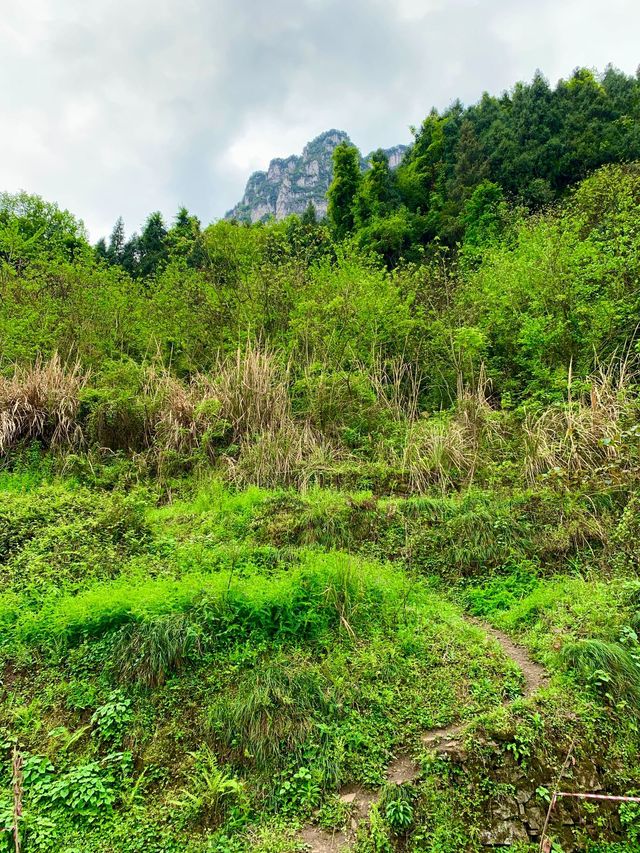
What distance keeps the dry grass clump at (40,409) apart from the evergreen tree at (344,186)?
962 inches

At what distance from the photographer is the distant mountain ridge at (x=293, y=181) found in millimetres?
127750

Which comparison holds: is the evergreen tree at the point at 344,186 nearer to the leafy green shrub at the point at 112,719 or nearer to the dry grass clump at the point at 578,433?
the dry grass clump at the point at 578,433

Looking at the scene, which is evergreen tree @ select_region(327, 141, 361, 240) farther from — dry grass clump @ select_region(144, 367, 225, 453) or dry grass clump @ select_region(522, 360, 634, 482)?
dry grass clump @ select_region(522, 360, 634, 482)

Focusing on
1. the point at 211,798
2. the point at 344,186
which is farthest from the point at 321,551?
the point at 344,186

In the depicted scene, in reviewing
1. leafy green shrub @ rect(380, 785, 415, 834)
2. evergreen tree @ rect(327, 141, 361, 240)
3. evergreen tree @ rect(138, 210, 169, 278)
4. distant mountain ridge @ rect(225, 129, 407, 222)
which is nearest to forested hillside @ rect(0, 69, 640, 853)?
leafy green shrub @ rect(380, 785, 415, 834)

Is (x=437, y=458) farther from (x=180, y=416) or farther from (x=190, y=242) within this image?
(x=190, y=242)

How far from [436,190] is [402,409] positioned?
82.4 feet

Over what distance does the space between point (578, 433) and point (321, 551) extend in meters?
3.68

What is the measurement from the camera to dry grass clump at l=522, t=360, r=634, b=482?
18.1ft

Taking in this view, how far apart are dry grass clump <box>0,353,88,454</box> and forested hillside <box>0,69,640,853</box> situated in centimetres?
4

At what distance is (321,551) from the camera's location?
4.85 m

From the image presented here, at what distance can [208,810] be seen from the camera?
245 centimetres

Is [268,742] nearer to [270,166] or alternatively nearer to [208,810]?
[208,810]

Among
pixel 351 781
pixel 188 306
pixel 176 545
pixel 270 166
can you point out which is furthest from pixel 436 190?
pixel 270 166
